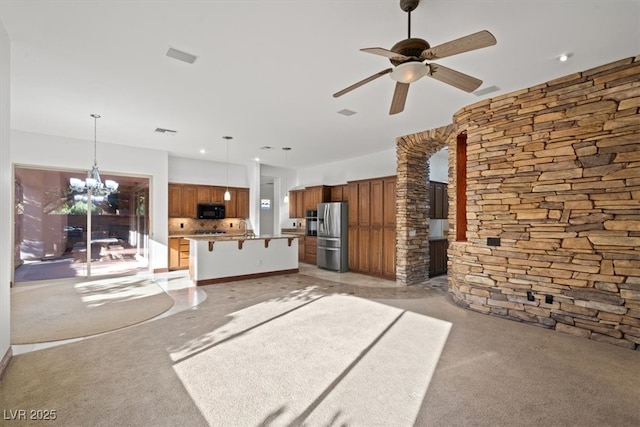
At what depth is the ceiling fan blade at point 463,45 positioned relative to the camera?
6.79 ft

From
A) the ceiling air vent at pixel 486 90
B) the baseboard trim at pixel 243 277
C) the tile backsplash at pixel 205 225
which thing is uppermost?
the ceiling air vent at pixel 486 90

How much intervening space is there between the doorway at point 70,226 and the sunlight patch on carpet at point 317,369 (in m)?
4.77

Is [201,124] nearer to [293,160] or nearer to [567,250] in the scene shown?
[293,160]

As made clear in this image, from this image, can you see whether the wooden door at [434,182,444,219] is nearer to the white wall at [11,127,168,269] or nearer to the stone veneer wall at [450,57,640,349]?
the stone veneer wall at [450,57,640,349]

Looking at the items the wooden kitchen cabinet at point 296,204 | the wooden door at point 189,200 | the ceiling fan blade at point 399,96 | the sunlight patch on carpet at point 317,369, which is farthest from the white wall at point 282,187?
the ceiling fan blade at point 399,96

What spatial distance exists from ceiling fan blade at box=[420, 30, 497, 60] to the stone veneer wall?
7.62ft

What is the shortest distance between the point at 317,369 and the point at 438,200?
18.6ft

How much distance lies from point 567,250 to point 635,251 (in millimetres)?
567

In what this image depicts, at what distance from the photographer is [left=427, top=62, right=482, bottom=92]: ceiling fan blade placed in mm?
2518

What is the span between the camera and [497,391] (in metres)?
2.38

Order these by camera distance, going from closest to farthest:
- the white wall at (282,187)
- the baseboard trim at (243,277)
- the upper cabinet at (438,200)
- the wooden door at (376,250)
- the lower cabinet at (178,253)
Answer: the baseboard trim at (243,277) < the wooden door at (376,250) < the upper cabinet at (438,200) < the lower cabinet at (178,253) < the white wall at (282,187)

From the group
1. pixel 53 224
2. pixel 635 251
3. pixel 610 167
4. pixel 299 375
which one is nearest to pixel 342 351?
pixel 299 375

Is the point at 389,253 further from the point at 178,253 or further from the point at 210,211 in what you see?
the point at 178,253

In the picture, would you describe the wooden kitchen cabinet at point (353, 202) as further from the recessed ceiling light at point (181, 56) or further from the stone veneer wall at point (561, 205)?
the recessed ceiling light at point (181, 56)
